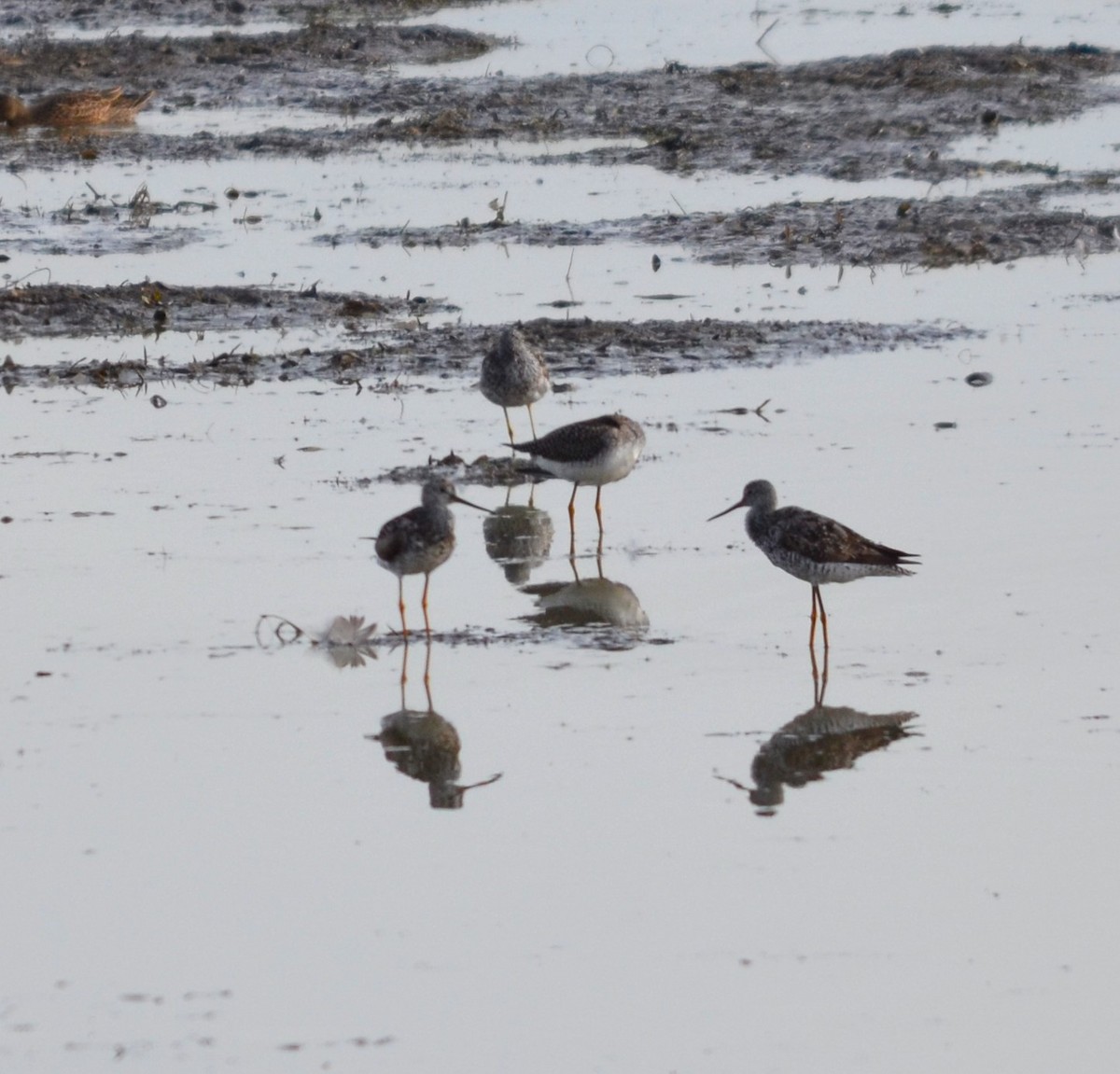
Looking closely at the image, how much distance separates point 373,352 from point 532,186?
22.1 feet

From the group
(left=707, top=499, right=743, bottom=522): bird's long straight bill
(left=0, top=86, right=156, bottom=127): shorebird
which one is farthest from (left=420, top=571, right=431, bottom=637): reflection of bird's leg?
(left=0, top=86, right=156, bottom=127): shorebird

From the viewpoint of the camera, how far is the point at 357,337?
1494 cm

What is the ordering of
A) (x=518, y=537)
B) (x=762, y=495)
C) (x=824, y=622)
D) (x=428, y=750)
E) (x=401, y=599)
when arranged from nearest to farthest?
(x=428, y=750) → (x=824, y=622) → (x=401, y=599) → (x=762, y=495) → (x=518, y=537)

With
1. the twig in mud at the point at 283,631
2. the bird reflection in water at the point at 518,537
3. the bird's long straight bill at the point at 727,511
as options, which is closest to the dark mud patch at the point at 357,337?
the bird reflection in water at the point at 518,537

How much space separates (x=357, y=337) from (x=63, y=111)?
10900 millimetres

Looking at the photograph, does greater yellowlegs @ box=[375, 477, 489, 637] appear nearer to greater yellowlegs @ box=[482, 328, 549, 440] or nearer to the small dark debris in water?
greater yellowlegs @ box=[482, 328, 549, 440]

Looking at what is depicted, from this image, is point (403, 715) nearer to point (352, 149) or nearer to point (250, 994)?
point (250, 994)

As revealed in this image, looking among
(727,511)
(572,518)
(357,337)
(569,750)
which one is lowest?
(569,750)

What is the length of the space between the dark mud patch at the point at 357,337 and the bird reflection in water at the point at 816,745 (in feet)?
20.0

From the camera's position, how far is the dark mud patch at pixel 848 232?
682 inches

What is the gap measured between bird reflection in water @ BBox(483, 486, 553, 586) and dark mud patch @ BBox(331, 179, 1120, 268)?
633 cm

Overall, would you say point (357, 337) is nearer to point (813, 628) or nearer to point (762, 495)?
point (762, 495)

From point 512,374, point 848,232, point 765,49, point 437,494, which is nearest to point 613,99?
point 765,49

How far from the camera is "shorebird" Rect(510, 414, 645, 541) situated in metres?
10.9
